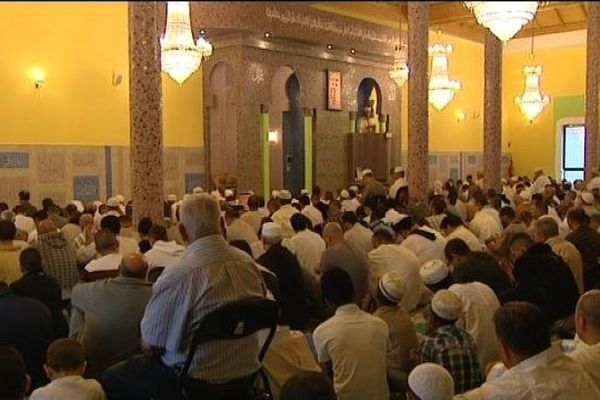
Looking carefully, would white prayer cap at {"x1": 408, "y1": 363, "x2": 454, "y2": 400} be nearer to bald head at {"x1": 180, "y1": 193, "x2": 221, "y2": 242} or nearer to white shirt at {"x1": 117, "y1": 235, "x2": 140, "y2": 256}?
bald head at {"x1": 180, "y1": 193, "x2": 221, "y2": 242}

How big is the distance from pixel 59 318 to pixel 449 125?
1548 centimetres

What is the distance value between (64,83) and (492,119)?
23.8 feet

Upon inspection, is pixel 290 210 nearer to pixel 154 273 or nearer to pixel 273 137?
pixel 154 273

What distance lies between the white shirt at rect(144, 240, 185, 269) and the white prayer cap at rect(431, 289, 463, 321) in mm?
2151

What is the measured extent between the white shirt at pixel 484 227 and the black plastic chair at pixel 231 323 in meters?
5.30

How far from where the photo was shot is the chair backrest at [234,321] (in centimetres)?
253

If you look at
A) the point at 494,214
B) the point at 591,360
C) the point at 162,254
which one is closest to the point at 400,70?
the point at 494,214

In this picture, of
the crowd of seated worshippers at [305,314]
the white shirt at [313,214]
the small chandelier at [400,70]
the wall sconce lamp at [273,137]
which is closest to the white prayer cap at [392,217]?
the crowd of seated worshippers at [305,314]

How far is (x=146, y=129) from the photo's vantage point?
21.5 ft

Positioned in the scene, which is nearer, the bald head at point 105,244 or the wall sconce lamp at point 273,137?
the bald head at point 105,244

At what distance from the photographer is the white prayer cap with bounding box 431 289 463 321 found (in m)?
3.41

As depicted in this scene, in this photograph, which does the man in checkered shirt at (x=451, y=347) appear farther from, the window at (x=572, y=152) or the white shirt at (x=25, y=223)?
the window at (x=572, y=152)

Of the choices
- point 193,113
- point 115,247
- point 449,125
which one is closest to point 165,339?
point 115,247

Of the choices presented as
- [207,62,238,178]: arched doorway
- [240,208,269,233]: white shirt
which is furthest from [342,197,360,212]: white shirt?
[207,62,238,178]: arched doorway
